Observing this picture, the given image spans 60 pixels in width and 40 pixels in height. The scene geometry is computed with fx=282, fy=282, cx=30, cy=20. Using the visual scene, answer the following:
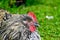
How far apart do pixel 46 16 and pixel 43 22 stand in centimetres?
49

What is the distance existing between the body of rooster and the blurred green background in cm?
177

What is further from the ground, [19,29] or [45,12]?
[19,29]

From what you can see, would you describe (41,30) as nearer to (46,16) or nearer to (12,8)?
(46,16)

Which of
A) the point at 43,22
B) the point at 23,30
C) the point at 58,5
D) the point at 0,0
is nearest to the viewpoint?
the point at 23,30

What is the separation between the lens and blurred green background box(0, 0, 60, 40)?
24.1 feet

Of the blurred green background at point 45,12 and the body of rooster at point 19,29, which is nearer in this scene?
the body of rooster at point 19,29

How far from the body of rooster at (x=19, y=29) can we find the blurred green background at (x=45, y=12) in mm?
1766

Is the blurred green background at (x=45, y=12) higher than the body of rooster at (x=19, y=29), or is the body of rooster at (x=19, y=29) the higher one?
the body of rooster at (x=19, y=29)

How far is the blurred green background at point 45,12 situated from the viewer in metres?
7.34

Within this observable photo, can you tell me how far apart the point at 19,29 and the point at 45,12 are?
3.73 meters

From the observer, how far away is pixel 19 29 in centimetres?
508

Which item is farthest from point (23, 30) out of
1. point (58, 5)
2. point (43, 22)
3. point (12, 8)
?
point (58, 5)

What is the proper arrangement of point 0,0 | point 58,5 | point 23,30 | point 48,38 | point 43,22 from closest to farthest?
point 23,30 → point 48,38 → point 43,22 → point 0,0 → point 58,5

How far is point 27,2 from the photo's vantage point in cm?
918
